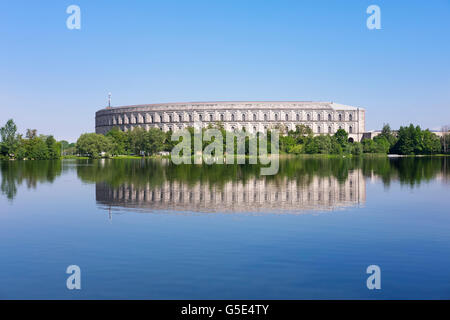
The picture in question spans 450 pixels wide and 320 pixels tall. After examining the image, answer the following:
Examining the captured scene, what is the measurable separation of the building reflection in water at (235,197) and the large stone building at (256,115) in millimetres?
105059

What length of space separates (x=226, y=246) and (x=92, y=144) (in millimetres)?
92116

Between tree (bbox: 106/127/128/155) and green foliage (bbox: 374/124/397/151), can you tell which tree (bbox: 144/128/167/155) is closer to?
tree (bbox: 106/127/128/155)

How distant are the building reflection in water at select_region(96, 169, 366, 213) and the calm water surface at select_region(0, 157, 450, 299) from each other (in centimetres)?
9

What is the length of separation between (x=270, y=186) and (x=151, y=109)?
11432cm

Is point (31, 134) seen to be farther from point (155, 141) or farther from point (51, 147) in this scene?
point (155, 141)

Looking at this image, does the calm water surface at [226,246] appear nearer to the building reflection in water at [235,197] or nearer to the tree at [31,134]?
the building reflection in water at [235,197]

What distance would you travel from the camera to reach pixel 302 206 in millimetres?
18703

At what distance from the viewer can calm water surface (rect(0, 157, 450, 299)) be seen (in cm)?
858

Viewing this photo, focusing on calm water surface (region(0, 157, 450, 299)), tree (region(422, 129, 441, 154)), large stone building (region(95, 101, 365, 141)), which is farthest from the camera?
large stone building (region(95, 101, 365, 141))

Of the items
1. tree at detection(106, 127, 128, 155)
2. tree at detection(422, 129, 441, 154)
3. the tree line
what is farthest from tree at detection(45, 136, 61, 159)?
tree at detection(422, 129, 441, 154)

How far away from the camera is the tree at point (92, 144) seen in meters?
98.6

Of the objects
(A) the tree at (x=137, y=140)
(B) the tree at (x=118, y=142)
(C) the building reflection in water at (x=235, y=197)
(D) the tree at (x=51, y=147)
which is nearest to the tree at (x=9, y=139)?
(D) the tree at (x=51, y=147)

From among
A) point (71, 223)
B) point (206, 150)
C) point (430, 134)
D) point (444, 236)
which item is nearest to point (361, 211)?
point (444, 236)
